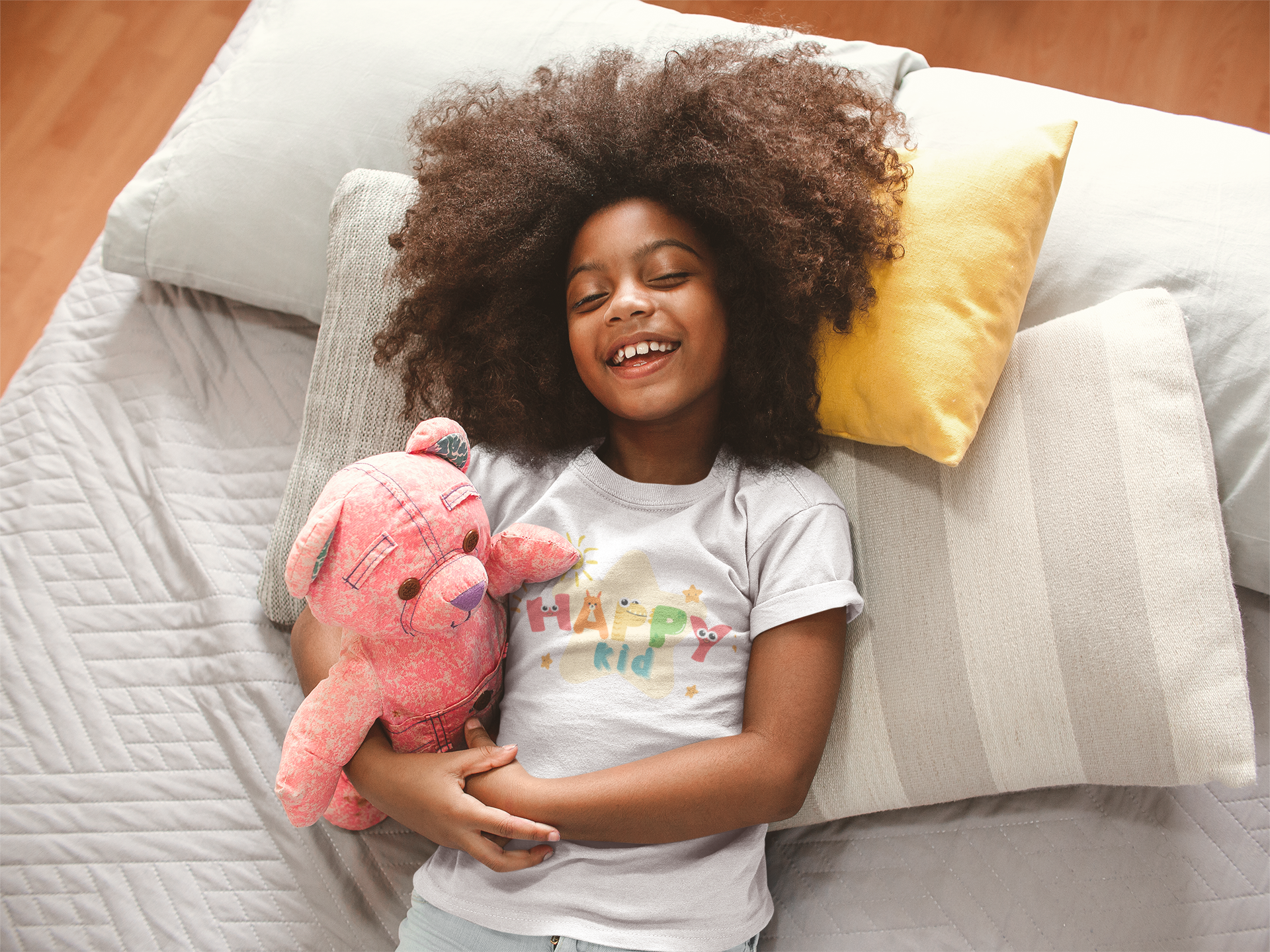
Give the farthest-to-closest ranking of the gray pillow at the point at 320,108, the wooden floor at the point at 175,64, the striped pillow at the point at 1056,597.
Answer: the wooden floor at the point at 175,64
the gray pillow at the point at 320,108
the striped pillow at the point at 1056,597

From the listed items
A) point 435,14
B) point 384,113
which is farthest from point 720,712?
point 435,14

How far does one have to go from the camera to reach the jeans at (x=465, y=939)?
0.81 metres

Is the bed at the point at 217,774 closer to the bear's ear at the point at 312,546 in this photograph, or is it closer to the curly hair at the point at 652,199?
the curly hair at the point at 652,199

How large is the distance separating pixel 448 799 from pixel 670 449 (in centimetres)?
44

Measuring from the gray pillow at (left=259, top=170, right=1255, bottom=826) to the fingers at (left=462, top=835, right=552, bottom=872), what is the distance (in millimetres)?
306

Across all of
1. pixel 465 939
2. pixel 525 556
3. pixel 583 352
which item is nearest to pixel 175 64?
pixel 583 352

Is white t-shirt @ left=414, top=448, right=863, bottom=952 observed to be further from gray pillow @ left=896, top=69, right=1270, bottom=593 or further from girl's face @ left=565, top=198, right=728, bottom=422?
gray pillow @ left=896, top=69, right=1270, bottom=593

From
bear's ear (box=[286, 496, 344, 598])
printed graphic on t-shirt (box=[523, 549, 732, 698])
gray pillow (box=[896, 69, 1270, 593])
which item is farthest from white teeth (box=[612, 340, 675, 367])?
gray pillow (box=[896, 69, 1270, 593])

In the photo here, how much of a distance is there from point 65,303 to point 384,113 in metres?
0.58

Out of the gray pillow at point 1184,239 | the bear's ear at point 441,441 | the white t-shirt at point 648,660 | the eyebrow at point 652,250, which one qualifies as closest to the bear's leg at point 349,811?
the white t-shirt at point 648,660

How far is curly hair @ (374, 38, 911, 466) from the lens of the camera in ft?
2.91

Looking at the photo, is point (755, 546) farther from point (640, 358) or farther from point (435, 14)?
point (435, 14)

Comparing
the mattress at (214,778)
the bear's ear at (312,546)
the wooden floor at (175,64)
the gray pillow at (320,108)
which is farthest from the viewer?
the wooden floor at (175,64)

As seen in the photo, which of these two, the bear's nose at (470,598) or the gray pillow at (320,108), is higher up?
the gray pillow at (320,108)
